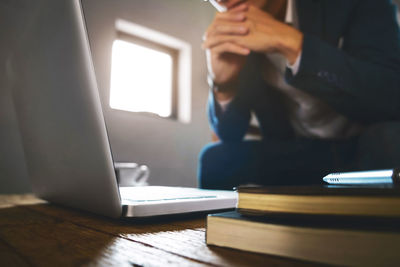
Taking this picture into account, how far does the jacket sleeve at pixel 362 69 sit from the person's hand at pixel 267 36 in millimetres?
33

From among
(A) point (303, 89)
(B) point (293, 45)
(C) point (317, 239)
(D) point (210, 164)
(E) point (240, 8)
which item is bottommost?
(D) point (210, 164)

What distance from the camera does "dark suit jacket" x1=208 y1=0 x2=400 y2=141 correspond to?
0.65m

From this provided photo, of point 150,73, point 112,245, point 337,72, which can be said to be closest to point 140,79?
point 150,73

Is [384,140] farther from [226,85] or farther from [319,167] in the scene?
[226,85]

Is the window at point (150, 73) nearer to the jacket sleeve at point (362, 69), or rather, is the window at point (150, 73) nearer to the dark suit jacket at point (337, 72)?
the dark suit jacket at point (337, 72)

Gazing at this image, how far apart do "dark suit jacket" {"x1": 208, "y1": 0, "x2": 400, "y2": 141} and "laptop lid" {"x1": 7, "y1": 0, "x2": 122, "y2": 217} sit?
0.54 m

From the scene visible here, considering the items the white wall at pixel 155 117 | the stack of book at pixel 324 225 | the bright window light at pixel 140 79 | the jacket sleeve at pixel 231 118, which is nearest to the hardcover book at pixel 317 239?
the stack of book at pixel 324 225

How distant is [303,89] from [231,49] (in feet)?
0.72

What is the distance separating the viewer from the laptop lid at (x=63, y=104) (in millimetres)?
222

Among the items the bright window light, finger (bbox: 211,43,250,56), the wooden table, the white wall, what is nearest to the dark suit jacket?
finger (bbox: 211,43,250,56)

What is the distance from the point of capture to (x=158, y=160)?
5.53 ft

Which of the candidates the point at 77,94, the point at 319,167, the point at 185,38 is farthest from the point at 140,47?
the point at 77,94

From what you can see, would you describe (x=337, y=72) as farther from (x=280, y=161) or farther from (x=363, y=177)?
(x=363, y=177)

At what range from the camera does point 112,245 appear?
191 mm
